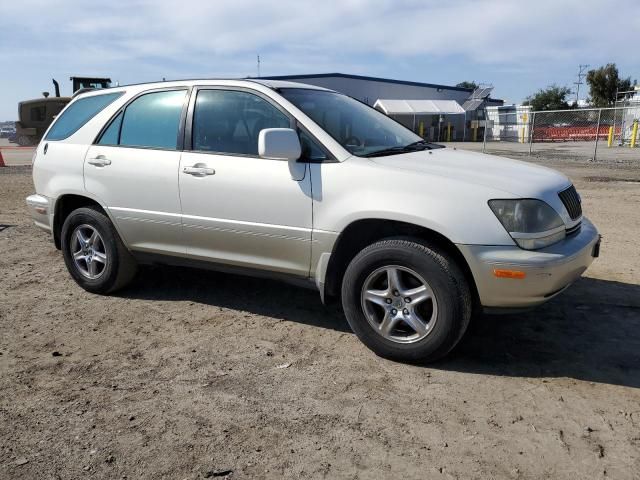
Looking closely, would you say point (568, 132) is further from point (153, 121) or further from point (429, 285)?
point (429, 285)

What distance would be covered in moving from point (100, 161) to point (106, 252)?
0.77 meters

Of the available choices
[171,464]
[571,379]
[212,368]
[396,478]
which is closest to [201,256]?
[212,368]

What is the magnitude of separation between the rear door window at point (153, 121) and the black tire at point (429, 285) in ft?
6.07

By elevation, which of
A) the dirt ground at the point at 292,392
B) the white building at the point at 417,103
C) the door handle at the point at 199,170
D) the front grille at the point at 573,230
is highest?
the white building at the point at 417,103

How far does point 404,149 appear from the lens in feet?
13.4

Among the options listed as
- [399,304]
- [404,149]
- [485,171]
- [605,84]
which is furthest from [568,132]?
[399,304]

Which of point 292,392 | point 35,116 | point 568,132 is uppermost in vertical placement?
point 35,116

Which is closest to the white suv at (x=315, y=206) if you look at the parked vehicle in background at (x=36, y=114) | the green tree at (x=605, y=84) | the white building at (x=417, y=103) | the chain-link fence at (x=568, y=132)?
the parked vehicle in background at (x=36, y=114)

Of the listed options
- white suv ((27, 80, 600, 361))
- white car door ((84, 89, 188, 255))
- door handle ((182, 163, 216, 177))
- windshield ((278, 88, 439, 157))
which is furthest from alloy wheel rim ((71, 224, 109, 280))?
windshield ((278, 88, 439, 157))

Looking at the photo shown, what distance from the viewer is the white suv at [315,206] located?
3.23 meters

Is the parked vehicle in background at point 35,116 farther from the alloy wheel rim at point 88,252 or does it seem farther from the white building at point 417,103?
the white building at point 417,103

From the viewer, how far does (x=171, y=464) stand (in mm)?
2506

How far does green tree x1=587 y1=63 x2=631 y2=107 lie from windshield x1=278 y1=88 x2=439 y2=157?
59.6 metres

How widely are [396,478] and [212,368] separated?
1.50 meters
